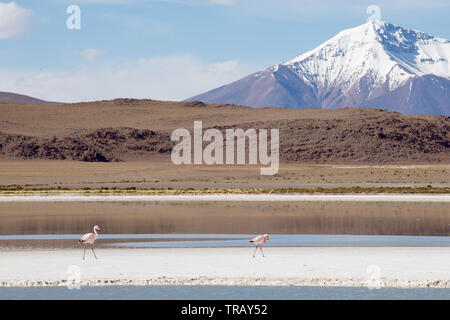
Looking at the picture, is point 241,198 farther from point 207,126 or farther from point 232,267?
point 207,126

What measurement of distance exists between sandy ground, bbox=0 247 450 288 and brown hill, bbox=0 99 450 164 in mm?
92934

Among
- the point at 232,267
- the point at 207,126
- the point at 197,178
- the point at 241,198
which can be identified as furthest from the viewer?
the point at 207,126

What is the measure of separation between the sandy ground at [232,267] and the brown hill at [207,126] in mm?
92934

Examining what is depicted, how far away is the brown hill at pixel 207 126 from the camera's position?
120m

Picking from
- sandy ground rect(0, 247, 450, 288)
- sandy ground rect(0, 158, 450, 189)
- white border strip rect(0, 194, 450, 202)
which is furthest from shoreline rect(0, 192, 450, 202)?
sandy ground rect(0, 247, 450, 288)

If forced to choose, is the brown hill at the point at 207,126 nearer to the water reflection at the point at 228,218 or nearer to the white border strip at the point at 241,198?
the white border strip at the point at 241,198

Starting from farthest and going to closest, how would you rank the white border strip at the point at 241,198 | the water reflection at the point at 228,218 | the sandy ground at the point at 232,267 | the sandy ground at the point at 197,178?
the sandy ground at the point at 197,178, the white border strip at the point at 241,198, the water reflection at the point at 228,218, the sandy ground at the point at 232,267

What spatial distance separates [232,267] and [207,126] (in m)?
120

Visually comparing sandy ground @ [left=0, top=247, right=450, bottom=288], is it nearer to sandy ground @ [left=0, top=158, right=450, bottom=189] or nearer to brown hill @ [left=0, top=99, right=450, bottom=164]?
sandy ground @ [left=0, top=158, right=450, bottom=189]

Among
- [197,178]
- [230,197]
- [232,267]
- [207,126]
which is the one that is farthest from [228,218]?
[207,126]

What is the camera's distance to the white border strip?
46.9 meters

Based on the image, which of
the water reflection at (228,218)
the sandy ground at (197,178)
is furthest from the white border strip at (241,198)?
the sandy ground at (197,178)

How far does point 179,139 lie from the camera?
133m

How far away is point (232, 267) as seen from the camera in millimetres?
19391
